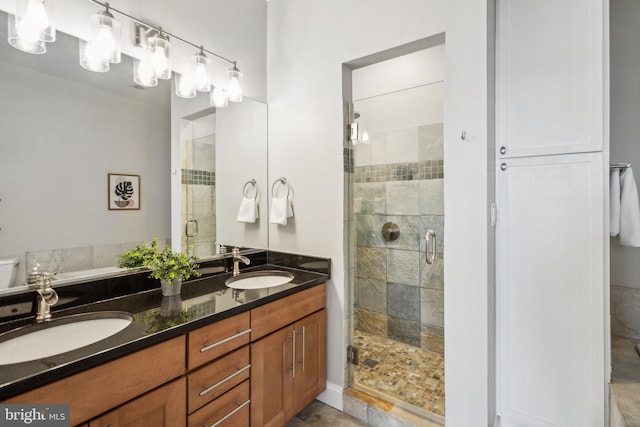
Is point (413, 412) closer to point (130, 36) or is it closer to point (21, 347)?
point (21, 347)

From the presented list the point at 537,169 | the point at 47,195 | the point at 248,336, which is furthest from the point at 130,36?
the point at 537,169

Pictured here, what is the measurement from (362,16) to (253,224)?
1.50m

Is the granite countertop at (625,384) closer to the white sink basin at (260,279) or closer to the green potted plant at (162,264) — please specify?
the white sink basin at (260,279)

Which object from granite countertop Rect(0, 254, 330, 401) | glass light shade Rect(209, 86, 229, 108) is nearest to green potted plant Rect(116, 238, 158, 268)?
granite countertop Rect(0, 254, 330, 401)

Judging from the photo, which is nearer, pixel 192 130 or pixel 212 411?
pixel 212 411

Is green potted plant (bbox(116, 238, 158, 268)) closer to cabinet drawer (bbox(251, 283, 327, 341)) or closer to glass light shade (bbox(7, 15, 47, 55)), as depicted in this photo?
cabinet drawer (bbox(251, 283, 327, 341))

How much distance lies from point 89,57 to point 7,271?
3.20 feet

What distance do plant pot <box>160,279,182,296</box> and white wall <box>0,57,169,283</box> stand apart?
0.30 m

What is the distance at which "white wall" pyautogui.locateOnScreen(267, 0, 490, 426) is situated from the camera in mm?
1511

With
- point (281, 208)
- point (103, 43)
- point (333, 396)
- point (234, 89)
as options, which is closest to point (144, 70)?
point (103, 43)

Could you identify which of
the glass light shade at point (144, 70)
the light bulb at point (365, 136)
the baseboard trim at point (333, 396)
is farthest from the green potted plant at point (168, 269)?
the light bulb at point (365, 136)

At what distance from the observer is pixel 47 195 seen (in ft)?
4.39

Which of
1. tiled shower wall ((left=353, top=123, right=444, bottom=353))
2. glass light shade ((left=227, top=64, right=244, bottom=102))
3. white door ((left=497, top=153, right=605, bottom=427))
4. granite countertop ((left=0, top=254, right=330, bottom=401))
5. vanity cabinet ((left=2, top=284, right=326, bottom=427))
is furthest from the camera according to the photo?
tiled shower wall ((left=353, top=123, right=444, bottom=353))

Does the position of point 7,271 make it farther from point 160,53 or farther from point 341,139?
point 341,139
